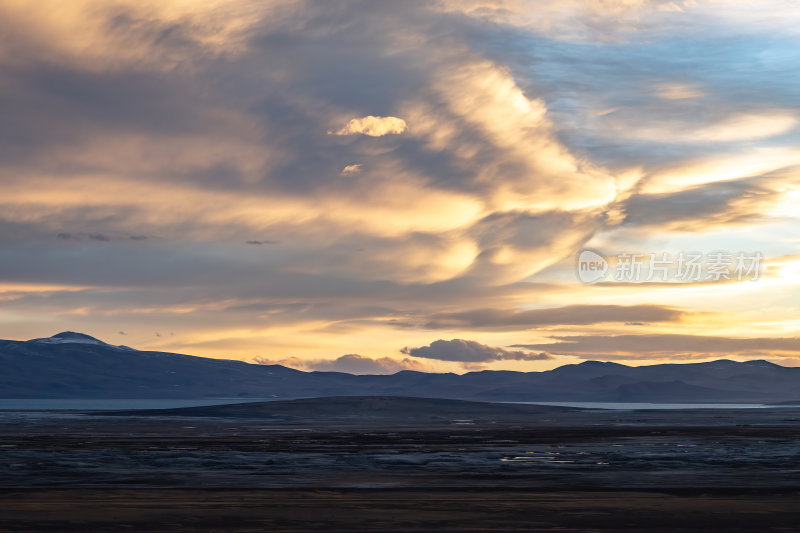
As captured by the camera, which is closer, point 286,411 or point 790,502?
point 790,502

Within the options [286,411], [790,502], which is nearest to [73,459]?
[790,502]

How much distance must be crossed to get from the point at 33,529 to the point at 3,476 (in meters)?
17.7

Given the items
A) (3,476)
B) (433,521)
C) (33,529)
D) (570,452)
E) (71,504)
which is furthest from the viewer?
(570,452)

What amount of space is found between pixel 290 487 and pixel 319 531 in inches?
454

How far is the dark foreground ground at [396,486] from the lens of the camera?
93.8ft

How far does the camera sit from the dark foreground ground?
1126 inches

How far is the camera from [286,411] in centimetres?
16288

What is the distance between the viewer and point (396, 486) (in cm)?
Result: 3878

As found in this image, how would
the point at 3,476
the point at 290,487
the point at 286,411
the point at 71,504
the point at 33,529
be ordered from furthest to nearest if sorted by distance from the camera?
the point at 286,411 < the point at 3,476 < the point at 290,487 < the point at 71,504 < the point at 33,529

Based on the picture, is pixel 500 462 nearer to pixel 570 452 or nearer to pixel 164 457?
pixel 570 452

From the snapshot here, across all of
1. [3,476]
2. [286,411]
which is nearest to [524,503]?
[3,476]

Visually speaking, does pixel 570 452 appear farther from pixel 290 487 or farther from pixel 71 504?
pixel 71 504

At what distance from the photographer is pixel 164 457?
53.9 meters

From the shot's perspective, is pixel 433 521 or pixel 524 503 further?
pixel 524 503
